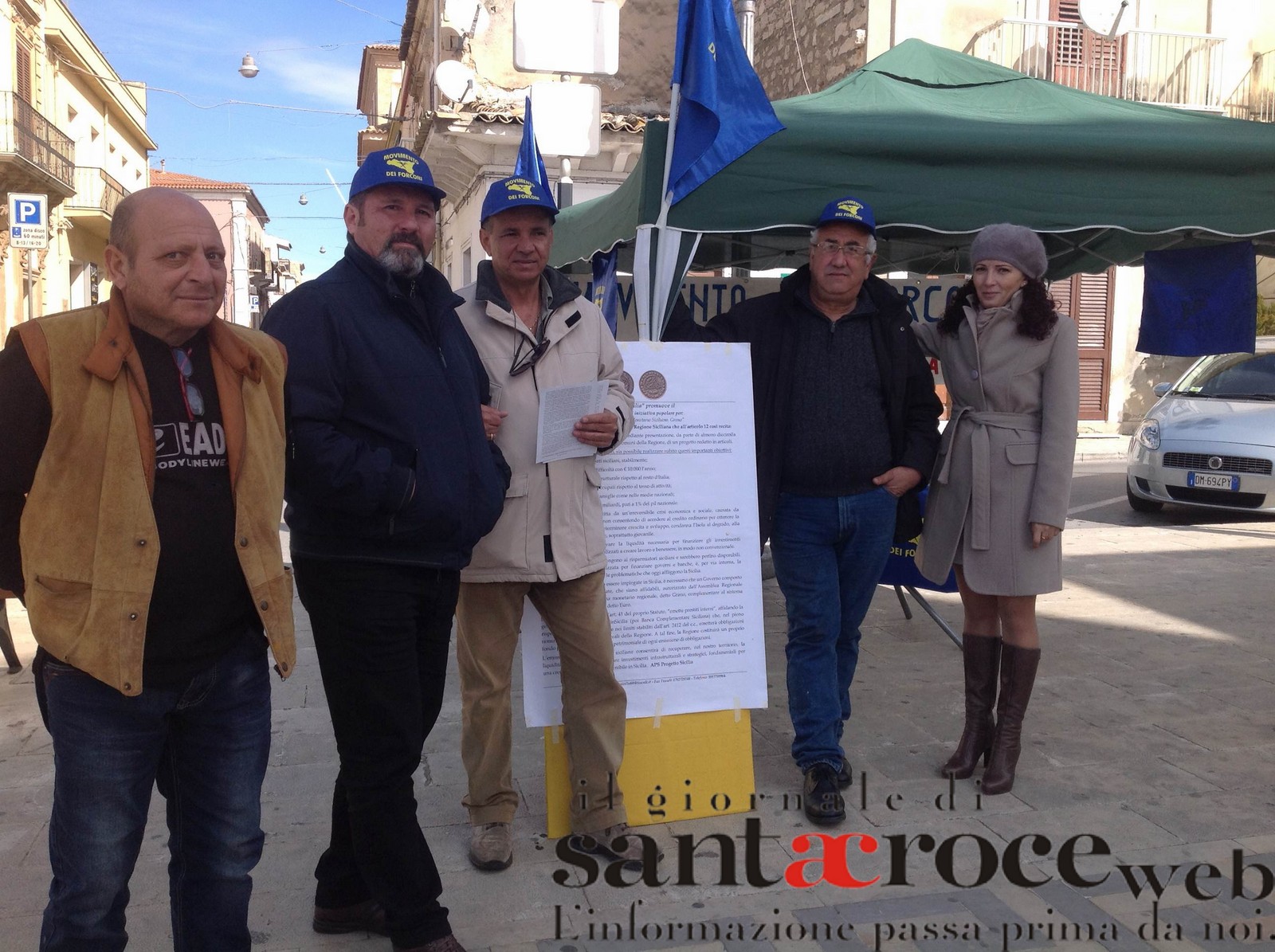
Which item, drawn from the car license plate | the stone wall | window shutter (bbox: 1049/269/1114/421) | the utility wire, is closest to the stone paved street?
the car license plate

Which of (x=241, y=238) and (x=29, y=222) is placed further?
(x=241, y=238)

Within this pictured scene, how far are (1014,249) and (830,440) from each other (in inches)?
34.0

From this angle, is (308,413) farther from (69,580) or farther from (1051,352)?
(1051,352)

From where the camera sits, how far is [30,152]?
2381 cm

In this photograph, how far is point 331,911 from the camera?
279cm

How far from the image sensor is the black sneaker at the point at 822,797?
134 inches

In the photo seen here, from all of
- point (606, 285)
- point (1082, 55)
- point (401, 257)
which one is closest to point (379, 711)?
point (401, 257)

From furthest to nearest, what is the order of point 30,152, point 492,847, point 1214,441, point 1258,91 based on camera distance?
point 30,152 < point 1258,91 < point 1214,441 < point 492,847

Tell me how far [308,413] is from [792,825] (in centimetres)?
199

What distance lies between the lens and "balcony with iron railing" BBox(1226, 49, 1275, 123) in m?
16.9

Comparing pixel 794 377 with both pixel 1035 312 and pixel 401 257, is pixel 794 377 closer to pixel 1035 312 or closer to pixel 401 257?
pixel 1035 312

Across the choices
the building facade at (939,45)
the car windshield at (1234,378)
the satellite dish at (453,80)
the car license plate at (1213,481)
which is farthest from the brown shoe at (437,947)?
the satellite dish at (453,80)

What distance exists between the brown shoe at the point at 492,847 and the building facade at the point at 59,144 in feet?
62.5

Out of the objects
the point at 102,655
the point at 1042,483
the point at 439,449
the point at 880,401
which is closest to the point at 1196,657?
the point at 1042,483
